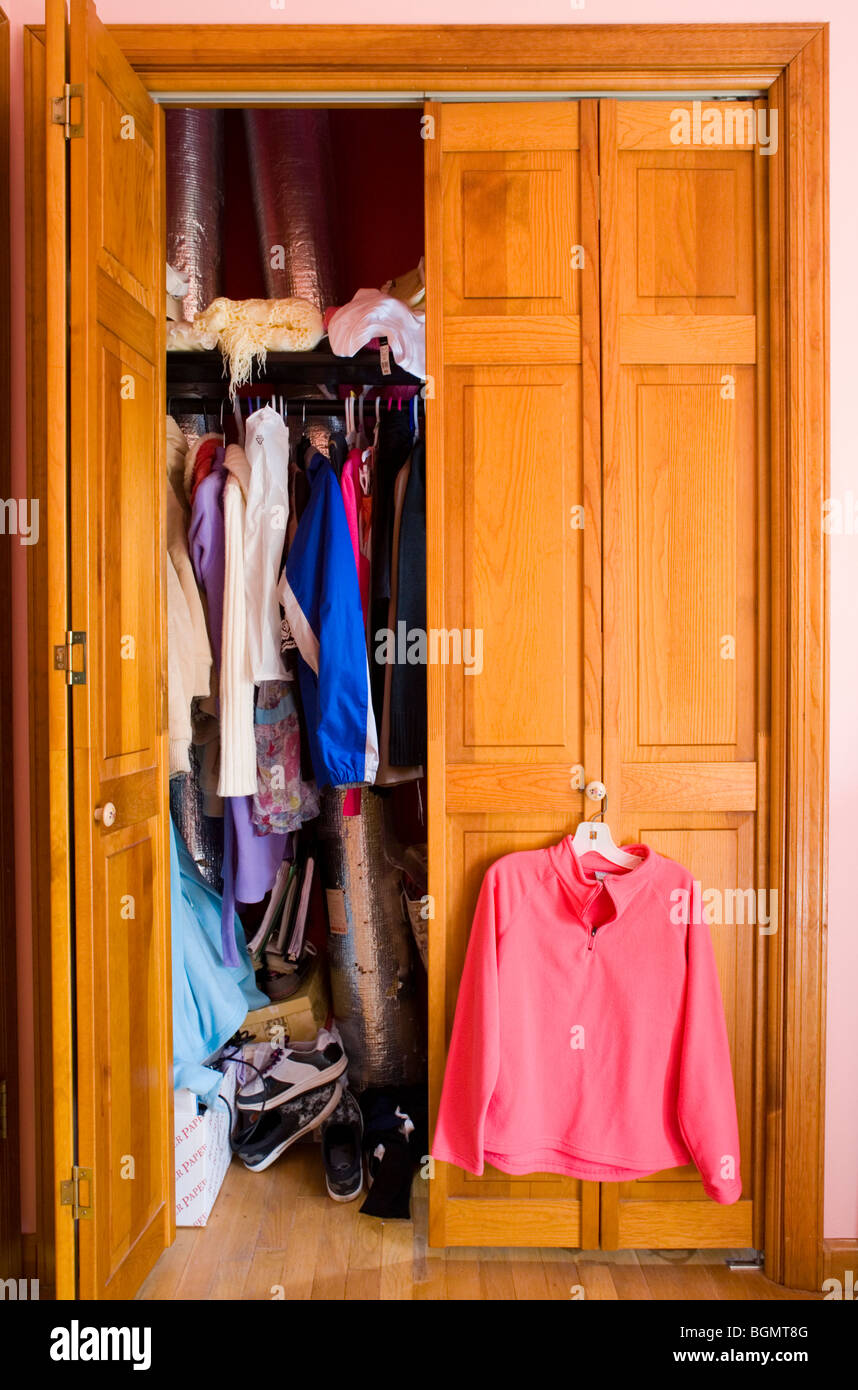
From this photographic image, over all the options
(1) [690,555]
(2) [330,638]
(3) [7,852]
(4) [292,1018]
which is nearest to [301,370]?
(2) [330,638]

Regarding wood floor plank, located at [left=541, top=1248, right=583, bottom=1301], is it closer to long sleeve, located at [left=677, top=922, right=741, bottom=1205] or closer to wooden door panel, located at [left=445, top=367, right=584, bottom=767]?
long sleeve, located at [left=677, top=922, right=741, bottom=1205]

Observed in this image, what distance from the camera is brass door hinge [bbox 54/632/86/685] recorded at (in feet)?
4.89

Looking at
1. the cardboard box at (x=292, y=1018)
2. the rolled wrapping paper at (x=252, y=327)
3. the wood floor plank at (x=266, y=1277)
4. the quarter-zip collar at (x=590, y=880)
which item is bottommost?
the wood floor plank at (x=266, y=1277)

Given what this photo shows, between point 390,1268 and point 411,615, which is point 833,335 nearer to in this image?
point 411,615

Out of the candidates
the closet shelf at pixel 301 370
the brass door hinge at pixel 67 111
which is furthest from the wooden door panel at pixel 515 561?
the brass door hinge at pixel 67 111

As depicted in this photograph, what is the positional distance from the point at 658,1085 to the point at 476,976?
434 mm

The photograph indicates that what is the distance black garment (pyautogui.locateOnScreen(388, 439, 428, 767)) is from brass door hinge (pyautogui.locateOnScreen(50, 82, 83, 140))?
3.05ft

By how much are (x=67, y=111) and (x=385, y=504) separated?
102 cm

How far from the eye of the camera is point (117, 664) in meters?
1.65

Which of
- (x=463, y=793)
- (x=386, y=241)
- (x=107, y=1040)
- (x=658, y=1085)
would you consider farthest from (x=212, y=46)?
(x=658, y=1085)

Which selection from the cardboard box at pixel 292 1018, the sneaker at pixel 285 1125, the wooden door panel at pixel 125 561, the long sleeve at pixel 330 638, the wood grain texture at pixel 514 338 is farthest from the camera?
the cardboard box at pixel 292 1018

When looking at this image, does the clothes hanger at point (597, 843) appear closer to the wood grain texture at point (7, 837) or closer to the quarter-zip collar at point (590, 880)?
the quarter-zip collar at point (590, 880)

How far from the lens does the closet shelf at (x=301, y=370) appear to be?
2203 millimetres

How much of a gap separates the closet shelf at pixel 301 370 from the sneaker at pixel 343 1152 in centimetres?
193
